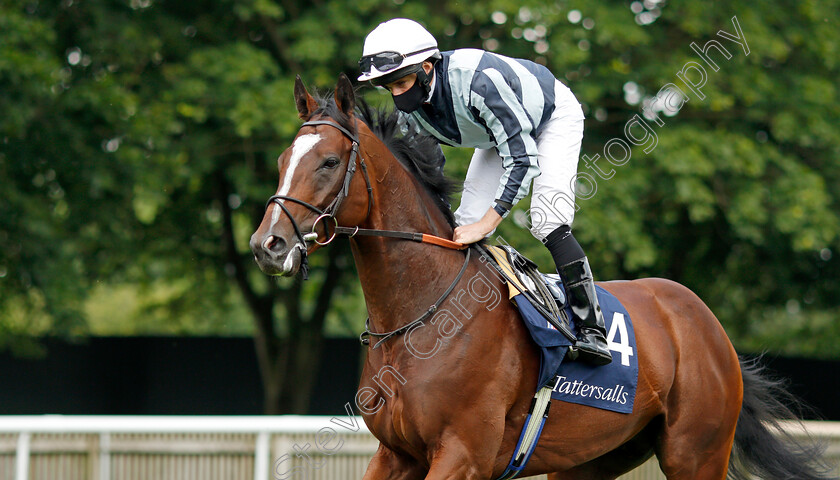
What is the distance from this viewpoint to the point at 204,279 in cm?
1401

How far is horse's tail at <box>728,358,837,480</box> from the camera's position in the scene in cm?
472

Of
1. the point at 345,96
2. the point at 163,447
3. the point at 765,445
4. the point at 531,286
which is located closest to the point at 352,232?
the point at 345,96

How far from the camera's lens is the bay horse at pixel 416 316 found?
321 centimetres

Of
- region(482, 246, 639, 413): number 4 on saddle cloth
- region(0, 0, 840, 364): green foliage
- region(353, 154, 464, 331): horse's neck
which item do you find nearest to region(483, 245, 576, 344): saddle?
region(482, 246, 639, 413): number 4 on saddle cloth

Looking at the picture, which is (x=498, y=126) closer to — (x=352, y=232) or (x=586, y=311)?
(x=352, y=232)

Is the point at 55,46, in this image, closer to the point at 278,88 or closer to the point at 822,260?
the point at 278,88

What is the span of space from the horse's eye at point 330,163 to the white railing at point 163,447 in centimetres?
263

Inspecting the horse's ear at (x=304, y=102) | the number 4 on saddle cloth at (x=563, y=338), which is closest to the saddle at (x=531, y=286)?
the number 4 on saddle cloth at (x=563, y=338)

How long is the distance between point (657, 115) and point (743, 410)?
17.9ft

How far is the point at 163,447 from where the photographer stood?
18.7 ft

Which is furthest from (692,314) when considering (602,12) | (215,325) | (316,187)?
(215,325)

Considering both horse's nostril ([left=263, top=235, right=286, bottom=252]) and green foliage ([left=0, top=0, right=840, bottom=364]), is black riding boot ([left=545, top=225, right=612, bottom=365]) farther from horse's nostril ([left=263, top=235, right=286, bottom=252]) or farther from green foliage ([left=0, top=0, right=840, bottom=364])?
green foliage ([left=0, top=0, right=840, bottom=364])

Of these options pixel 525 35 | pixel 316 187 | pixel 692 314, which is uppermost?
pixel 525 35

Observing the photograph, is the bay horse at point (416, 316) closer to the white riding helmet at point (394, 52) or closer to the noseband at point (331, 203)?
the noseband at point (331, 203)
